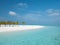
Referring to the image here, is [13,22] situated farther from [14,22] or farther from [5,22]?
[5,22]

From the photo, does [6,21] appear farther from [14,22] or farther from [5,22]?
[14,22]

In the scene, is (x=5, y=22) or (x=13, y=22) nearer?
(x=5, y=22)

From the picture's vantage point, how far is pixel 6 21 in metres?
21.6

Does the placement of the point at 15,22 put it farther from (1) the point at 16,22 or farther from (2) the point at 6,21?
(2) the point at 6,21

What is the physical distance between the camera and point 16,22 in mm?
23781

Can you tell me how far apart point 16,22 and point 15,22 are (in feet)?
0.78

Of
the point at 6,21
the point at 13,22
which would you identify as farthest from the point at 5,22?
the point at 13,22

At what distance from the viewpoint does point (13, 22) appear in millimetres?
23812

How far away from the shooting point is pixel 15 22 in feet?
78.3

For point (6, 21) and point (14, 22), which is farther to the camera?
point (14, 22)

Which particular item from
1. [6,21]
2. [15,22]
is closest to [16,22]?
[15,22]

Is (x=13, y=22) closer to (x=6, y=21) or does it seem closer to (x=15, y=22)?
(x=15, y=22)

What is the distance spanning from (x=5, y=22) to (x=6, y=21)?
277mm

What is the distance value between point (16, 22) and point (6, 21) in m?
2.71
